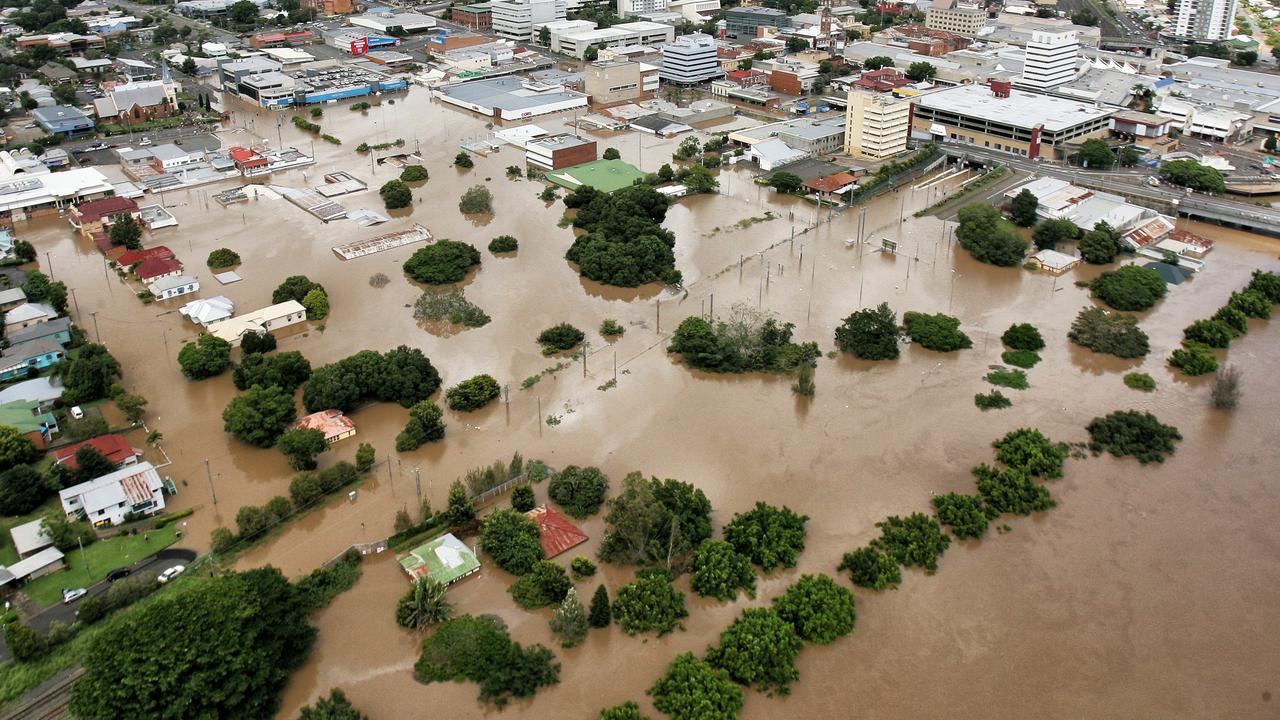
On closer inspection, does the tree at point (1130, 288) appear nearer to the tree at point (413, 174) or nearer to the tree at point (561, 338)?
the tree at point (561, 338)

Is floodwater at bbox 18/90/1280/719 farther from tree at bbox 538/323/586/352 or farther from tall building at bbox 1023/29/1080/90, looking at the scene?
tall building at bbox 1023/29/1080/90

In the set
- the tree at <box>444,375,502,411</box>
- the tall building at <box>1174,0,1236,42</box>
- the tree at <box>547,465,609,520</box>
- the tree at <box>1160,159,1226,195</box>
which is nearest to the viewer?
the tree at <box>547,465,609,520</box>

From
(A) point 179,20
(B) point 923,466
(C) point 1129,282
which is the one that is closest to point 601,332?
(B) point 923,466

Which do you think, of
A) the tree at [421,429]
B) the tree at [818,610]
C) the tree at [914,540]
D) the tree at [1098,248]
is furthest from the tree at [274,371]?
the tree at [1098,248]

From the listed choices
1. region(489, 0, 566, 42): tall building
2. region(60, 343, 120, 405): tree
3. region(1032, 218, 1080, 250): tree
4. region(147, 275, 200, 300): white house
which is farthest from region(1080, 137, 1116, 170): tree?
region(489, 0, 566, 42): tall building

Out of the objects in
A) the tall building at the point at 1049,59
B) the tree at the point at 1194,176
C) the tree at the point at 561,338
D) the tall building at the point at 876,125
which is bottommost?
the tree at the point at 561,338

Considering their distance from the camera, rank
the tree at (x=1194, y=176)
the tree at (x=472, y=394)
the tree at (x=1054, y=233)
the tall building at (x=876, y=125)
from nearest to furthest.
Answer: the tree at (x=472, y=394), the tree at (x=1054, y=233), the tree at (x=1194, y=176), the tall building at (x=876, y=125)
